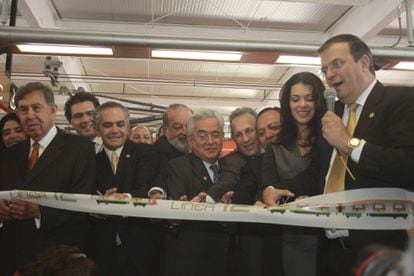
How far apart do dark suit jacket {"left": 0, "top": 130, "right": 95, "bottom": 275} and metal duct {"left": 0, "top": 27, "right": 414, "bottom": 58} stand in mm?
2440

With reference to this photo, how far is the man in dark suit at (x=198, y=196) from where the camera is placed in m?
2.47

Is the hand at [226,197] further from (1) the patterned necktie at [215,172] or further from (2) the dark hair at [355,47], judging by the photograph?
(2) the dark hair at [355,47]

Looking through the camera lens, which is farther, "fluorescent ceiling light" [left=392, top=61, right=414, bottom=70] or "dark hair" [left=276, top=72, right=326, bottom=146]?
"fluorescent ceiling light" [left=392, top=61, right=414, bottom=70]

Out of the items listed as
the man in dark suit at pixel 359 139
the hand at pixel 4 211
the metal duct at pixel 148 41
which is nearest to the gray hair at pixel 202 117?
the man in dark suit at pixel 359 139

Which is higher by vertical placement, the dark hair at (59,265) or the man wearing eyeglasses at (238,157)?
the man wearing eyeglasses at (238,157)

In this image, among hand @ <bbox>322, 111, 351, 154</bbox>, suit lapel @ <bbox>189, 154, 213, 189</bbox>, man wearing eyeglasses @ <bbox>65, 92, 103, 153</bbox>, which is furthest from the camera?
man wearing eyeglasses @ <bbox>65, 92, 103, 153</bbox>

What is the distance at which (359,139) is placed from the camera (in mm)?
1929

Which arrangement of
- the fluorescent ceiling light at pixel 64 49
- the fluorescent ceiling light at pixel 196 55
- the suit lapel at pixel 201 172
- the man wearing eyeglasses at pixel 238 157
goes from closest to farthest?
the man wearing eyeglasses at pixel 238 157 → the suit lapel at pixel 201 172 → the fluorescent ceiling light at pixel 64 49 → the fluorescent ceiling light at pixel 196 55

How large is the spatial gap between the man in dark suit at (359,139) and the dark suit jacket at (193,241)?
1.37 feet

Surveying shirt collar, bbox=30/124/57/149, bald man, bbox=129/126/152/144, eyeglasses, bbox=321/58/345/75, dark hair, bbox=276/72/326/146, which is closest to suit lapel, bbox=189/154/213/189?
dark hair, bbox=276/72/326/146

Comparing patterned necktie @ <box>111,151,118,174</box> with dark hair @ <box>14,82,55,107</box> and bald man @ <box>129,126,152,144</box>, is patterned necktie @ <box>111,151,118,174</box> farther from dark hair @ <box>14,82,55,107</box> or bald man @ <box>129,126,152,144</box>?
bald man @ <box>129,126,152,144</box>

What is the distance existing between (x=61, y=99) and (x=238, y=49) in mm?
8866

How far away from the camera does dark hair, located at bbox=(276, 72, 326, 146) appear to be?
246 centimetres

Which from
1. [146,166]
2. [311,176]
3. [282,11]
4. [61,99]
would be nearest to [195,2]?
[282,11]
